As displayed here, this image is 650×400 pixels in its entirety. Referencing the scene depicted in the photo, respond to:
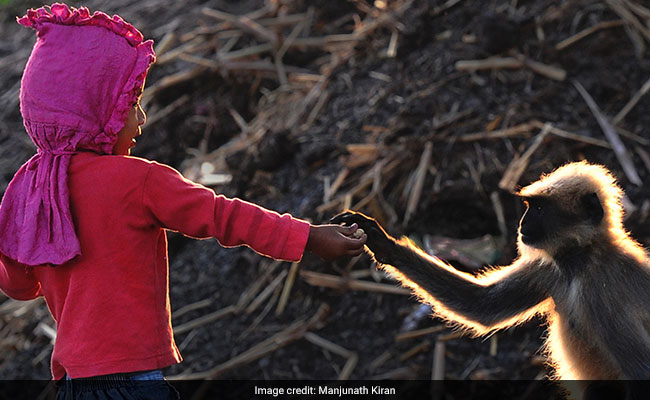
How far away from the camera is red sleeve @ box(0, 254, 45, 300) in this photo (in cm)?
322

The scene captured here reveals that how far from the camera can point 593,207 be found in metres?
3.91

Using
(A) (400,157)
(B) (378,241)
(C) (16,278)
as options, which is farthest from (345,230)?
(A) (400,157)

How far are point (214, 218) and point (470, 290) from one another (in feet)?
5.36

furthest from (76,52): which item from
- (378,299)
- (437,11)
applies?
(437,11)

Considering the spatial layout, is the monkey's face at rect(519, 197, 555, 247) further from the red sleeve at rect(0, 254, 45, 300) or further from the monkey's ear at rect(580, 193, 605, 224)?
the red sleeve at rect(0, 254, 45, 300)

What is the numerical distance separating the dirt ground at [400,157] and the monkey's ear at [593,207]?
166 cm

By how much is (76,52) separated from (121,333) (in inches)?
37.1

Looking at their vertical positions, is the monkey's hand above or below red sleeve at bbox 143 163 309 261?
below

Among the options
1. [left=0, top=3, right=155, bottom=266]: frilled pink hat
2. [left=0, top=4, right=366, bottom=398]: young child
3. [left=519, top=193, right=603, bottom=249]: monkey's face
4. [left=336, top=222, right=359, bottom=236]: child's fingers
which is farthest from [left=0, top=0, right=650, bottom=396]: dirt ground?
[left=0, top=3, right=155, bottom=266]: frilled pink hat

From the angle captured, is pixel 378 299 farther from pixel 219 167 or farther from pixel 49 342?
pixel 49 342

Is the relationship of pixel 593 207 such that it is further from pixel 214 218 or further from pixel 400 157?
pixel 400 157

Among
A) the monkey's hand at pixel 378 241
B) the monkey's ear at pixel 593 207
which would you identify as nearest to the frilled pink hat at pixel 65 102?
the monkey's hand at pixel 378 241

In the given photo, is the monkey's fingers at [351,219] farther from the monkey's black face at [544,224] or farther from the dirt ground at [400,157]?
the dirt ground at [400,157]

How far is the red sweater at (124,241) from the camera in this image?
298cm
